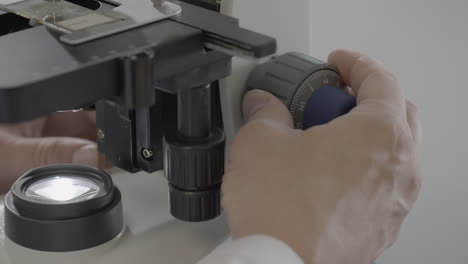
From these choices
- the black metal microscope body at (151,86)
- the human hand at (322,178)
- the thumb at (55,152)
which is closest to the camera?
the black metal microscope body at (151,86)

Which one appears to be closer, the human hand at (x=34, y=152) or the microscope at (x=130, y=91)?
the microscope at (x=130, y=91)

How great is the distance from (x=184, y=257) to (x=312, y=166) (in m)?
0.14

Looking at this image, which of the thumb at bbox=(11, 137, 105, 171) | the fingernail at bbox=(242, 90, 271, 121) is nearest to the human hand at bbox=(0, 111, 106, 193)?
the thumb at bbox=(11, 137, 105, 171)

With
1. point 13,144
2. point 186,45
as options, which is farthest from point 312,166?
point 13,144

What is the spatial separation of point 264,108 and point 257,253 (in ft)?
0.43

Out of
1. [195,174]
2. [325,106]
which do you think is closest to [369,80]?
[325,106]

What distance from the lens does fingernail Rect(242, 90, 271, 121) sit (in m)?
0.61

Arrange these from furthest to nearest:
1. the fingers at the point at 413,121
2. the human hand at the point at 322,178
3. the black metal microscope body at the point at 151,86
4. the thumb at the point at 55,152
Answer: the thumb at the point at 55,152, the fingers at the point at 413,121, the human hand at the point at 322,178, the black metal microscope body at the point at 151,86

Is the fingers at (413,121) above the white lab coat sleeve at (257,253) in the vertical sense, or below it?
above

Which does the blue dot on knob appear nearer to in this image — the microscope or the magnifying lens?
the microscope

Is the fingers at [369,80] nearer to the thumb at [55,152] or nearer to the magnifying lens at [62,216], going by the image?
the magnifying lens at [62,216]

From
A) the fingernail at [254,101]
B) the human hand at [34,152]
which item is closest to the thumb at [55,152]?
the human hand at [34,152]

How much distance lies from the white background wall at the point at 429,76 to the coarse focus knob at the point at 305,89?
100 mm

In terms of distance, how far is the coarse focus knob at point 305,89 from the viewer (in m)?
0.61
